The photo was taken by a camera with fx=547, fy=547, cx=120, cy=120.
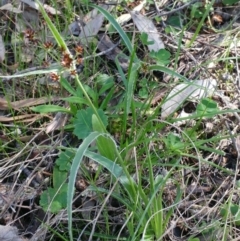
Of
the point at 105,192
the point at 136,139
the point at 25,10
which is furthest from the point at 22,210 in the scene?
the point at 25,10

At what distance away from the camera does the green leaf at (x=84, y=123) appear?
5.32ft

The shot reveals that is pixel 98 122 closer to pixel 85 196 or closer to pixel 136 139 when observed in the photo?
pixel 136 139

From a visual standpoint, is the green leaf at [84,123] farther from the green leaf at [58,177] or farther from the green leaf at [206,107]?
the green leaf at [206,107]

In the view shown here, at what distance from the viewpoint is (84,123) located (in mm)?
1636

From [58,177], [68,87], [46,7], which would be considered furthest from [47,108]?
[46,7]

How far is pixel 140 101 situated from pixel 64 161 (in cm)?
36

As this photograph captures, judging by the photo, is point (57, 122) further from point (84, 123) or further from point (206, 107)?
point (206, 107)

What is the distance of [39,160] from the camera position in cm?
169

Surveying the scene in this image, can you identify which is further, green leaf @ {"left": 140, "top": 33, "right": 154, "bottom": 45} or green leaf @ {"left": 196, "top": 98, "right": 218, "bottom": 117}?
green leaf @ {"left": 140, "top": 33, "right": 154, "bottom": 45}

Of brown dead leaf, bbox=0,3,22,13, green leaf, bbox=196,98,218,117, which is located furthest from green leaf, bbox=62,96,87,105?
brown dead leaf, bbox=0,3,22,13

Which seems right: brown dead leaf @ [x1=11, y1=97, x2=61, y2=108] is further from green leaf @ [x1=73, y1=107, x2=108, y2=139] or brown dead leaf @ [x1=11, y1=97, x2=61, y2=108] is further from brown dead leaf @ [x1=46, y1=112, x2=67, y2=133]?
green leaf @ [x1=73, y1=107, x2=108, y2=139]

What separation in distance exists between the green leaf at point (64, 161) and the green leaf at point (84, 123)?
60 millimetres

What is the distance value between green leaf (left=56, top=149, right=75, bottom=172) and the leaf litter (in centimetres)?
5

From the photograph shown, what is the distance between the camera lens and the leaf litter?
1.60m
